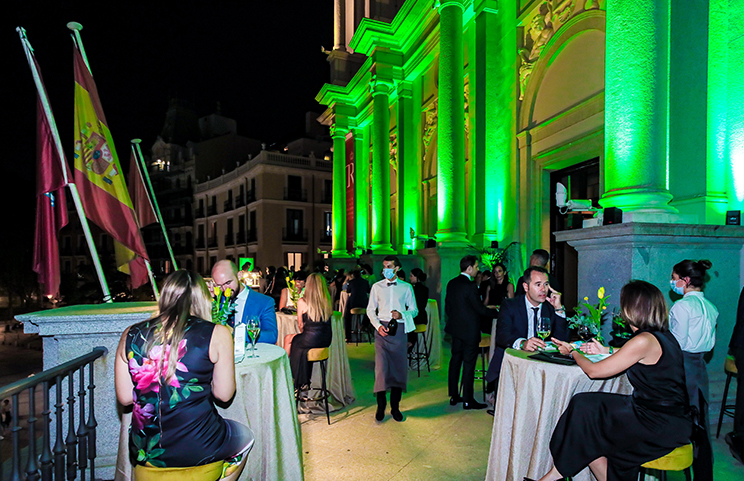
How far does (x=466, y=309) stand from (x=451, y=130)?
6.54 m

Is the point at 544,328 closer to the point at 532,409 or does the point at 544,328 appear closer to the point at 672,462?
the point at 532,409

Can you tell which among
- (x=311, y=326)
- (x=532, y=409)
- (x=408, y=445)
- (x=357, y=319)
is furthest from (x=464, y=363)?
(x=357, y=319)

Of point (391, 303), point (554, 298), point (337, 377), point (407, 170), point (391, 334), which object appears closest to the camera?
point (554, 298)

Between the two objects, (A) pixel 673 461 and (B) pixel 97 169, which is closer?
(A) pixel 673 461

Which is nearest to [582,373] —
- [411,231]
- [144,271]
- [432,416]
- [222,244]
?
[432,416]

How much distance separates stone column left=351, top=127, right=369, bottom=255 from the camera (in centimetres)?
2064

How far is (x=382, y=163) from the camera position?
55.7 ft

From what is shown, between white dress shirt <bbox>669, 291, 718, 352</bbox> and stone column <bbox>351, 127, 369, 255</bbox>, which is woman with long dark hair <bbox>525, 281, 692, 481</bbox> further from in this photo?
stone column <bbox>351, 127, 369, 255</bbox>

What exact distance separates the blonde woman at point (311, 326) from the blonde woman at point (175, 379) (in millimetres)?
2964

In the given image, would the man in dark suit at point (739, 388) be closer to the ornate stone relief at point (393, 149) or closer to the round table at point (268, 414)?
the round table at point (268, 414)

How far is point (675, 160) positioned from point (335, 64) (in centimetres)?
1947

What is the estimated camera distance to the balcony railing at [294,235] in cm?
3481

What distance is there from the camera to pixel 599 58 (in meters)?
8.20

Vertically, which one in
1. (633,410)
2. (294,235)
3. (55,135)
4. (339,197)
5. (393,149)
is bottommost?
(633,410)
